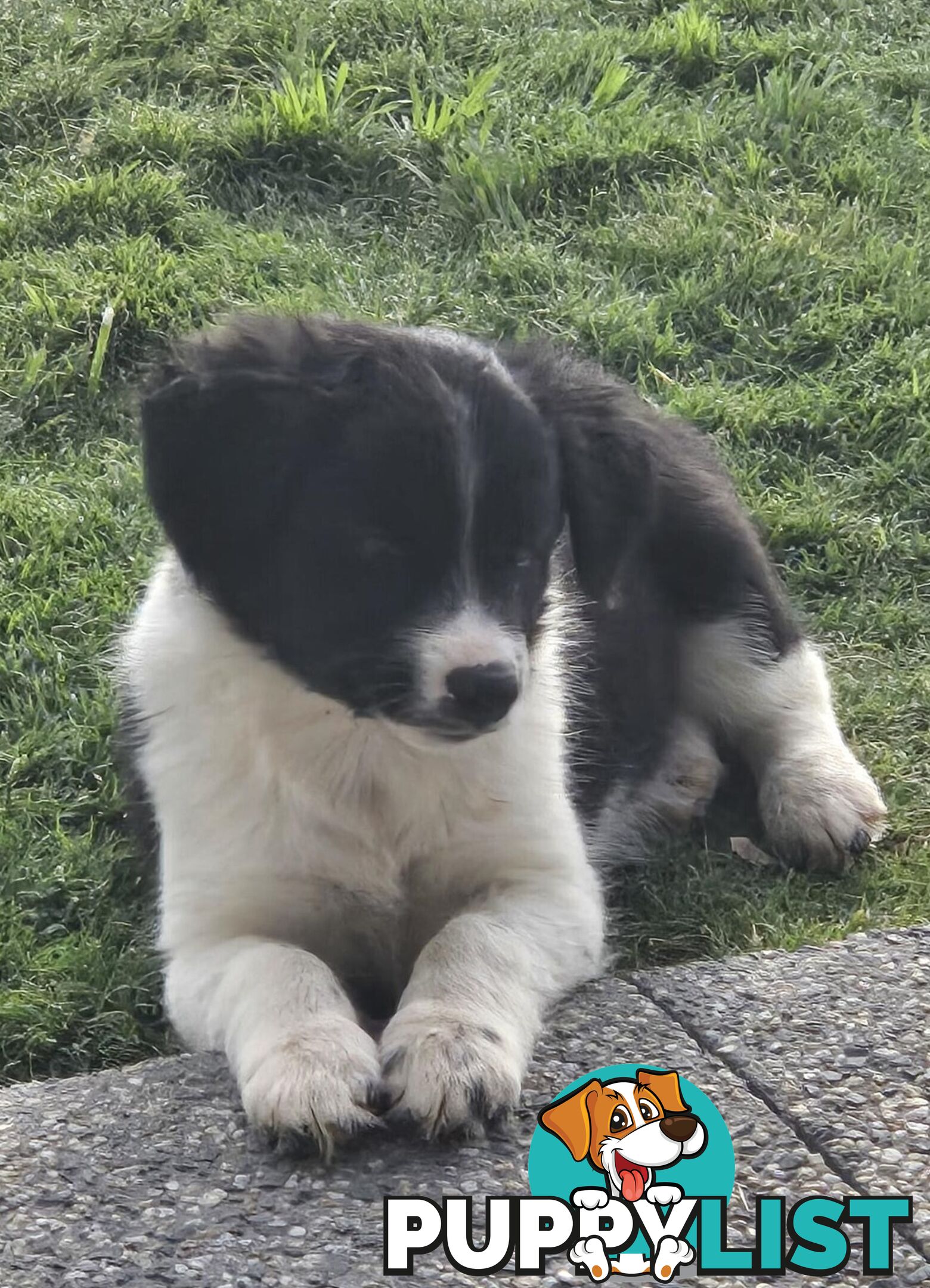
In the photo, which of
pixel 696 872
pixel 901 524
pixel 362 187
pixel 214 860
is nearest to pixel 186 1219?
pixel 214 860

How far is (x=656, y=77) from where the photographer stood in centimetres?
884

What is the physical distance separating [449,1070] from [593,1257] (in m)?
0.43

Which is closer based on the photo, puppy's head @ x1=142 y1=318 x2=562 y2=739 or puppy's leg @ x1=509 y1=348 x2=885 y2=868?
puppy's head @ x1=142 y1=318 x2=562 y2=739

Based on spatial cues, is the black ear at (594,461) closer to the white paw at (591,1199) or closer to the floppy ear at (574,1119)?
the floppy ear at (574,1119)

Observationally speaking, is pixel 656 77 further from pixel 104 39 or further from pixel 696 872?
pixel 696 872

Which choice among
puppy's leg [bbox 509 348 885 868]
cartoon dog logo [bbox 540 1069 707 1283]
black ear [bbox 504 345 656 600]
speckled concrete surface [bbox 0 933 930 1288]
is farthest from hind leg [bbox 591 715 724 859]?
cartoon dog logo [bbox 540 1069 707 1283]

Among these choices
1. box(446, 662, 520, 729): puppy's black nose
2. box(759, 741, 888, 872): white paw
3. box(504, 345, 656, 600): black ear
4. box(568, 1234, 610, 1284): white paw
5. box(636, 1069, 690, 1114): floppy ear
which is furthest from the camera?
box(759, 741, 888, 872): white paw

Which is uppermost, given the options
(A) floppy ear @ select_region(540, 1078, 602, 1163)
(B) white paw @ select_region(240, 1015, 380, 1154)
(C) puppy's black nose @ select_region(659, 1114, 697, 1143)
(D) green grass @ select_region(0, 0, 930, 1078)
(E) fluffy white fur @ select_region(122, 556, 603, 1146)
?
(C) puppy's black nose @ select_region(659, 1114, 697, 1143)

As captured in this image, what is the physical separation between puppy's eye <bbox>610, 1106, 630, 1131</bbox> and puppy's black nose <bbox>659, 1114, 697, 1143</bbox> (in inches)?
2.4

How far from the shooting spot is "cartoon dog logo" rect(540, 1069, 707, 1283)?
2846mm

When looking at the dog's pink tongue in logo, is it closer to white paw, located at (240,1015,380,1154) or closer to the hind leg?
white paw, located at (240,1015,380,1154)

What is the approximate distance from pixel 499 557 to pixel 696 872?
144 cm

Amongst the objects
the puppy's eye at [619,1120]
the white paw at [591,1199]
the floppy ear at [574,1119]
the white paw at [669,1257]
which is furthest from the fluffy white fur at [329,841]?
the white paw at [669,1257]

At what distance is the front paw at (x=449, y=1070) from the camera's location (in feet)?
10.2
